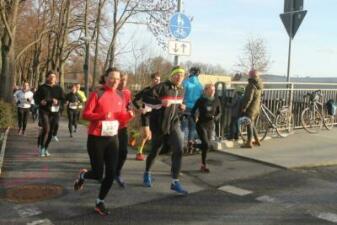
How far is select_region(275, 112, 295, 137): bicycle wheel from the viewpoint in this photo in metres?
13.8

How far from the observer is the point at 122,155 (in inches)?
358

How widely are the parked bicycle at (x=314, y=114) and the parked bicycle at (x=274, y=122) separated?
1.82 feet

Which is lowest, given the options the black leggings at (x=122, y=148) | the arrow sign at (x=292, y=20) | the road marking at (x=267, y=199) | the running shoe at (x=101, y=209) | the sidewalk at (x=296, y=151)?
the running shoe at (x=101, y=209)

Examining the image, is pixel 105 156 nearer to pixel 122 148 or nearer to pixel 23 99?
pixel 122 148

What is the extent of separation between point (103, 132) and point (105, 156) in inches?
12.5

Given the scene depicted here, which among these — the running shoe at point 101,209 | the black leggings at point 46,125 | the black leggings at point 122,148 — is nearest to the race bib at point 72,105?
the black leggings at point 46,125

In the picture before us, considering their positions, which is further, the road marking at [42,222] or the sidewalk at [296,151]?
the sidewalk at [296,151]

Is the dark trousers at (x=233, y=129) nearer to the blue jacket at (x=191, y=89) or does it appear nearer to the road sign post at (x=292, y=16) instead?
the blue jacket at (x=191, y=89)

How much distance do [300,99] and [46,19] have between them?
107 ft

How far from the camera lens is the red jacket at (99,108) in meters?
7.22

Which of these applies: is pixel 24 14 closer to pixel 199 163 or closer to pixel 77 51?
pixel 77 51

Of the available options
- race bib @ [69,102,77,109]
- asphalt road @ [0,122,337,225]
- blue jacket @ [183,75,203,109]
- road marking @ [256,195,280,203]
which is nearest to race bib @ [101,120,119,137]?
asphalt road @ [0,122,337,225]

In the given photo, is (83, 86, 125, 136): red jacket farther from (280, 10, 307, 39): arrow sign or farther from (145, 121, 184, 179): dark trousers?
(280, 10, 307, 39): arrow sign

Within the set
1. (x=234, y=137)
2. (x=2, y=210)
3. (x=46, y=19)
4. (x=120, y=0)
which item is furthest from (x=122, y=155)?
(x=46, y=19)
